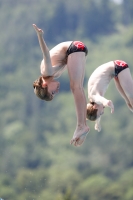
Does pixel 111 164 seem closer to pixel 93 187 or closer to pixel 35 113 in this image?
pixel 93 187

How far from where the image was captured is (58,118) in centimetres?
6153

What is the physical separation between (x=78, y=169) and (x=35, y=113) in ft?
38.2

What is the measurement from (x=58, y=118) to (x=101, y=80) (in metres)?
50.8

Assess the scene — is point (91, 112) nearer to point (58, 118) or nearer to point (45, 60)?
point (45, 60)

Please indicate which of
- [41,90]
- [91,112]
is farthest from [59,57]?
[91,112]

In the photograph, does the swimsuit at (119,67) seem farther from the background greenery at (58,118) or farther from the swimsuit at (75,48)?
the background greenery at (58,118)

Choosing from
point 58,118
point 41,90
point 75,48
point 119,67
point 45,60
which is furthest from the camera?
point 58,118

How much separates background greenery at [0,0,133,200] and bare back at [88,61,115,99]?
2366 cm

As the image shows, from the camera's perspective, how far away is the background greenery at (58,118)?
4641 centimetres

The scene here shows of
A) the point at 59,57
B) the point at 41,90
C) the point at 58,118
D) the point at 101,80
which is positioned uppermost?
the point at 58,118

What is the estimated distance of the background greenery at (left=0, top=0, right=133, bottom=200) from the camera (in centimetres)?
4641

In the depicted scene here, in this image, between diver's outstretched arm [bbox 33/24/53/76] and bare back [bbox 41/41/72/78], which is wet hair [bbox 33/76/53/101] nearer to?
diver's outstretched arm [bbox 33/24/53/76]

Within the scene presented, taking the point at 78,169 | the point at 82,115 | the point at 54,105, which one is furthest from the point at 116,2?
the point at 82,115

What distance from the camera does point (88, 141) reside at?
178 ft
